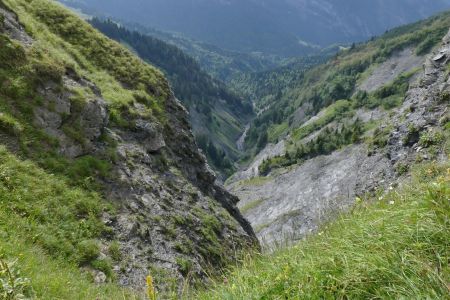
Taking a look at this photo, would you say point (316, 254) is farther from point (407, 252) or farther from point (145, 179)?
point (145, 179)

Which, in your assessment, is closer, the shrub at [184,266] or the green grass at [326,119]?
the shrub at [184,266]

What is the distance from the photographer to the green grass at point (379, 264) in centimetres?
502

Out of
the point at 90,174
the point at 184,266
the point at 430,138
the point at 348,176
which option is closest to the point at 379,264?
the point at 184,266

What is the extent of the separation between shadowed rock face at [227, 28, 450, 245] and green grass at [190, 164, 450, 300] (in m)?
2.43

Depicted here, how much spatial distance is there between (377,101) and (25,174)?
17317 cm

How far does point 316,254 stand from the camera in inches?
256

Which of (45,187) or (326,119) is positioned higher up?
(45,187)

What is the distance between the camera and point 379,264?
536 centimetres

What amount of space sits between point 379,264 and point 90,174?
53.8 ft

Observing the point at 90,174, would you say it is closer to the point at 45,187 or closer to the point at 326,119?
the point at 45,187

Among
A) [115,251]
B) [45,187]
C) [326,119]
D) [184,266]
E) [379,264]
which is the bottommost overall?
[326,119]

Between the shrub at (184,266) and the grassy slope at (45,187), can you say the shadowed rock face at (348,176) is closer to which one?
the shrub at (184,266)

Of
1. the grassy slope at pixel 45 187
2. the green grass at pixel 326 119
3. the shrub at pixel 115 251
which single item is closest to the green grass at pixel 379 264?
the grassy slope at pixel 45 187

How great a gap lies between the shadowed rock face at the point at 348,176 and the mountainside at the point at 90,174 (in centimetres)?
360
